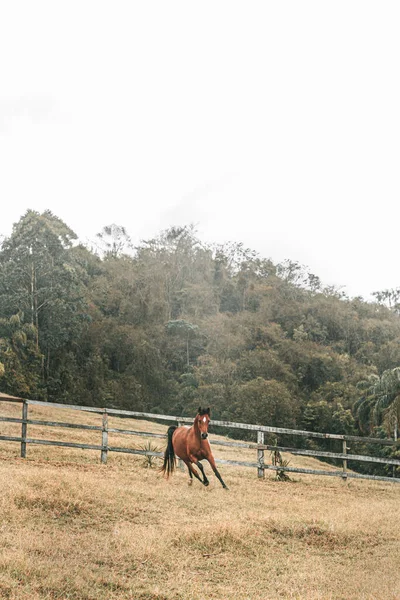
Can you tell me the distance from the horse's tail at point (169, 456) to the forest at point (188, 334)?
16581 mm

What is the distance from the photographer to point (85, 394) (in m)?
46.3

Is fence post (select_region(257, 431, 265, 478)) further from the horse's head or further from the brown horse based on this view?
the horse's head

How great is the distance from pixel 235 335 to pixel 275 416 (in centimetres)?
1535

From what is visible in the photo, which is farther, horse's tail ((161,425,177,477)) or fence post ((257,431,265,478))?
fence post ((257,431,265,478))

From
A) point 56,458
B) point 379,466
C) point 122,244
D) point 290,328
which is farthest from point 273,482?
point 122,244

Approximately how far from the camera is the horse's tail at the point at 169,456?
12.0 m

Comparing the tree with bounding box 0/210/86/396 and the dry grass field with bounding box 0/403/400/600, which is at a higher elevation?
the tree with bounding box 0/210/86/396

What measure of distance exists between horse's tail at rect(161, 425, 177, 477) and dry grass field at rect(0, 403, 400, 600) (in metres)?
0.27

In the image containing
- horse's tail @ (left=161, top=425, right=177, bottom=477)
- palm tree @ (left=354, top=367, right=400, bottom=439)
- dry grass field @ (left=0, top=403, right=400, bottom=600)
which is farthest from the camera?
palm tree @ (left=354, top=367, right=400, bottom=439)

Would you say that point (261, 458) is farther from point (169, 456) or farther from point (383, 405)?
point (383, 405)

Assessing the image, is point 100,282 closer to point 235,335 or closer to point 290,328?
point 235,335

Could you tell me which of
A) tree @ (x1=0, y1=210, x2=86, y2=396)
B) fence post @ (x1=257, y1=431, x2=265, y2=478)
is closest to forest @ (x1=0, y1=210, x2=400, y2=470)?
tree @ (x1=0, y1=210, x2=86, y2=396)

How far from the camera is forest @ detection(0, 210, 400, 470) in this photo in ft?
135

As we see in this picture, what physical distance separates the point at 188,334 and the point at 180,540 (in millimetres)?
47820
